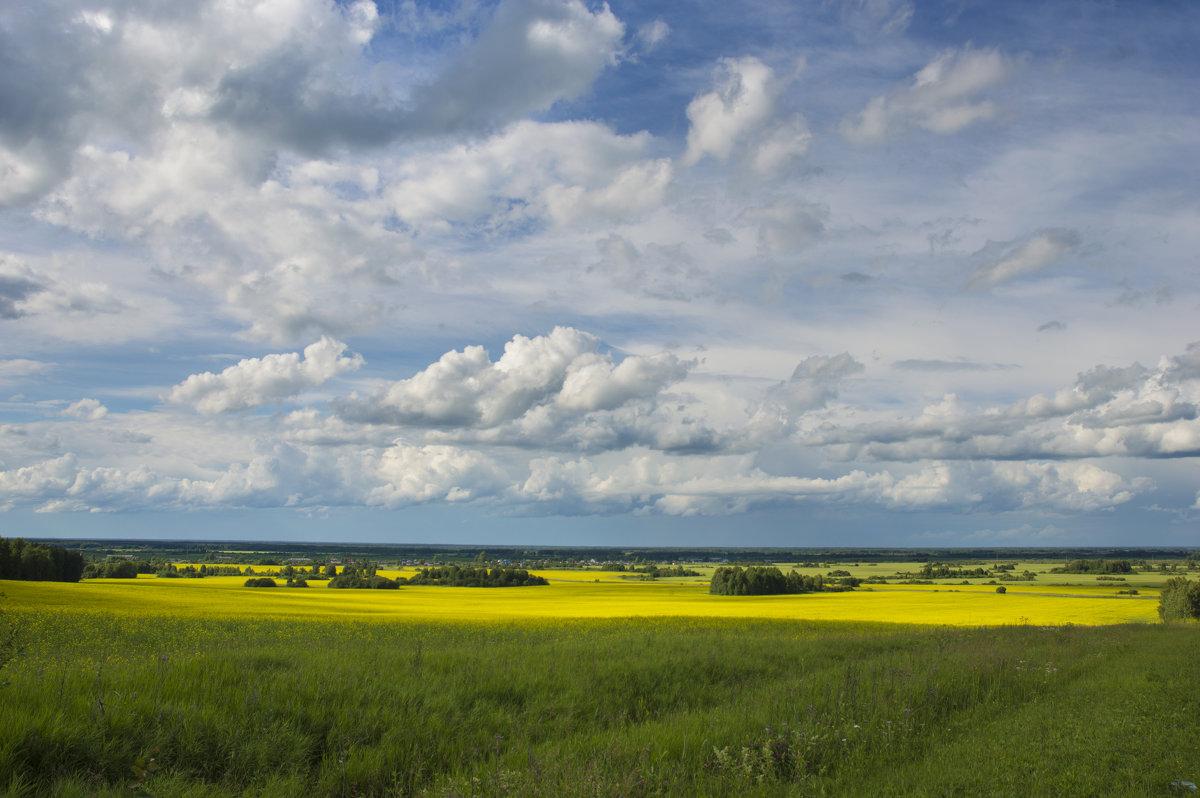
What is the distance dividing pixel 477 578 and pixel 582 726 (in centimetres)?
8594

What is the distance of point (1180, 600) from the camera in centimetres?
4534

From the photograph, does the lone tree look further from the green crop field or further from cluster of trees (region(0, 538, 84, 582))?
cluster of trees (region(0, 538, 84, 582))

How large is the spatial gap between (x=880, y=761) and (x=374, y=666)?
8.61m

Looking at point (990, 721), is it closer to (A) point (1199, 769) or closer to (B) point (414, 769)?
(A) point (1199, 769)

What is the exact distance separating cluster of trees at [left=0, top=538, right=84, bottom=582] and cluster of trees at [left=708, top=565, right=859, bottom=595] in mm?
66241

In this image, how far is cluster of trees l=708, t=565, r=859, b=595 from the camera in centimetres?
7700

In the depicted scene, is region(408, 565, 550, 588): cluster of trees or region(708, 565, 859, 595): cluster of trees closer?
A: region(708, 565, 859, 595): cluster of trees

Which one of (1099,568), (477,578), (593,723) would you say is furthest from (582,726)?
(1099,568)

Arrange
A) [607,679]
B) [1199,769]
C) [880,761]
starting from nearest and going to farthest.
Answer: [1199,769], [880,761], [607,679]

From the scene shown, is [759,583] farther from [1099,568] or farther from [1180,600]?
[1099,568]

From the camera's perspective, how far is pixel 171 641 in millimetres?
18953

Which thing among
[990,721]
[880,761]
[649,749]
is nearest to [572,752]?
[649,749]

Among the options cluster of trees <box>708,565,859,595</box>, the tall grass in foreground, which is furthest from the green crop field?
cluster of trees <box>708,565,859,595</box>

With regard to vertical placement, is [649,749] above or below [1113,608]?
above
